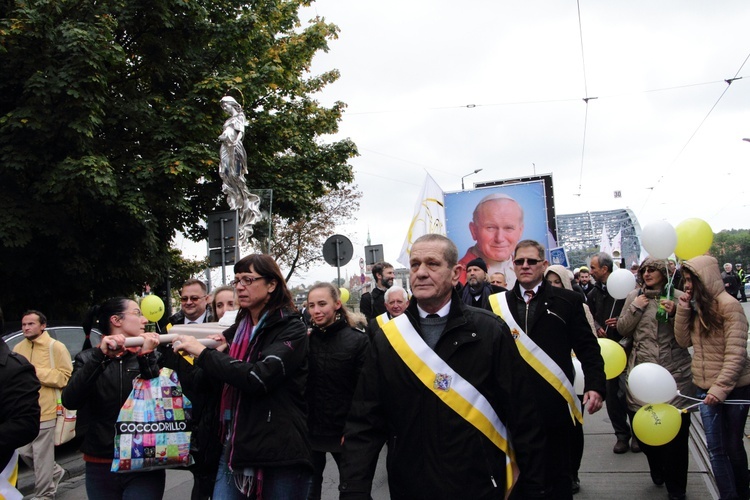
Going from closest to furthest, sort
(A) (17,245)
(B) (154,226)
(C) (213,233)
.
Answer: (C) (213,233) → (A) (17,245) → (B) (154,226)

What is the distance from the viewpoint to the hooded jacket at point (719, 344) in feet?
14.4

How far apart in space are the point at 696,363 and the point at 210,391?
134 inches

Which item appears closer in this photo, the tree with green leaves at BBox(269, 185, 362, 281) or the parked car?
Result: the parked car

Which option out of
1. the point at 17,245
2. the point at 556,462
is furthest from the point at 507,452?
the point at 17,245

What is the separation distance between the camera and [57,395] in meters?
6.46

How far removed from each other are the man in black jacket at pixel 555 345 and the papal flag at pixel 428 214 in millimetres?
8683

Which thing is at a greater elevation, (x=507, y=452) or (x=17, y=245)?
(x=17, y=245)

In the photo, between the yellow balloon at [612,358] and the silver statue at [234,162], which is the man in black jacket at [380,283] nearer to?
the silver statue at [234,162]

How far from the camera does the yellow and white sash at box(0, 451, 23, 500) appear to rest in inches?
119

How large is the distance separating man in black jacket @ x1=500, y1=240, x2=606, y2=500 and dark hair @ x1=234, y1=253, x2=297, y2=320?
1.45 metres

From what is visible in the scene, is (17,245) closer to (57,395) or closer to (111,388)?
(57,395)

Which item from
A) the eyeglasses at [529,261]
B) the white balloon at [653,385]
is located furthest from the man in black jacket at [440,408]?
the white balloon at [653,385]

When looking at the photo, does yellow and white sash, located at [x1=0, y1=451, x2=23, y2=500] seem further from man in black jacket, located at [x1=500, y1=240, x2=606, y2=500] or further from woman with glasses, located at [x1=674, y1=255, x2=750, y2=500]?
woman with glasses, located at [x1=674, y1=255, x2=750, y2=500]

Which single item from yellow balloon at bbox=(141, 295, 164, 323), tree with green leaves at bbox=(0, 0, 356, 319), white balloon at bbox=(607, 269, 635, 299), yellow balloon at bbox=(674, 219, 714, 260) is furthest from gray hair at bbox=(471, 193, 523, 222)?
yellow balloon at bbox=(674, 219, 714, 260)
